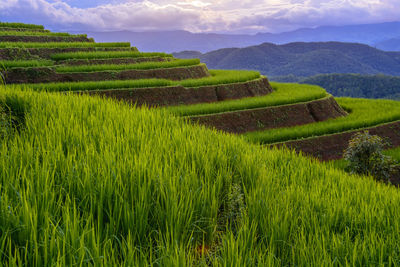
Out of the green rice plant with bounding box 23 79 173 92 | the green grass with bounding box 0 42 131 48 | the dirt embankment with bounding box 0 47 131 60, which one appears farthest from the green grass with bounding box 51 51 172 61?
the green rice plant with bounding box 23 79 173 92

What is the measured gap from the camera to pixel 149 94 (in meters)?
13.9

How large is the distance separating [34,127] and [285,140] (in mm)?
9707

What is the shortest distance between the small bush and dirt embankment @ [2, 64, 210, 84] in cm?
1029

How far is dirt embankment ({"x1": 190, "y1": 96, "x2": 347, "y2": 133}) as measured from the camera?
1278cm

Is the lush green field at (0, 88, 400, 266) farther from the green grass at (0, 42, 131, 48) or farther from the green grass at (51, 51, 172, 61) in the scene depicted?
the green grass at (0, 42, 131, 48)

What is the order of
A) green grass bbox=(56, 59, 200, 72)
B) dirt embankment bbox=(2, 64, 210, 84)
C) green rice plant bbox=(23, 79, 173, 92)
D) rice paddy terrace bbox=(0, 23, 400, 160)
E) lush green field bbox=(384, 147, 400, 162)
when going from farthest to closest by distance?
green grass bbox=(56, 59, 200, 72) < dirt embankment bbox=(2, 64, 210, 84) < rice paddy terrace bbox=(0, 23, 400, 160) < green rice plant bbox=(23, 79, 173, 92) < lush green field bbox=(384, 147, 400, 162)

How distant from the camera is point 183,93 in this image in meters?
14.8

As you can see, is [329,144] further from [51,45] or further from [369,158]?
[51,45]

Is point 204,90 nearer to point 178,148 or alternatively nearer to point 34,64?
Result: point 34,64

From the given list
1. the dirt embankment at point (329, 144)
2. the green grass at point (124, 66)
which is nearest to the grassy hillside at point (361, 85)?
the dirt embankment at point (329, 144)

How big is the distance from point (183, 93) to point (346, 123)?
7.55 m

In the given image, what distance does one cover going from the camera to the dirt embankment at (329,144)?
12258 millimetres

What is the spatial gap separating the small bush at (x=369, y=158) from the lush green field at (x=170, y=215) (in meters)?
6.44

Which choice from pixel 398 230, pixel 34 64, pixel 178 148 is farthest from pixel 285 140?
pixel 34 64
